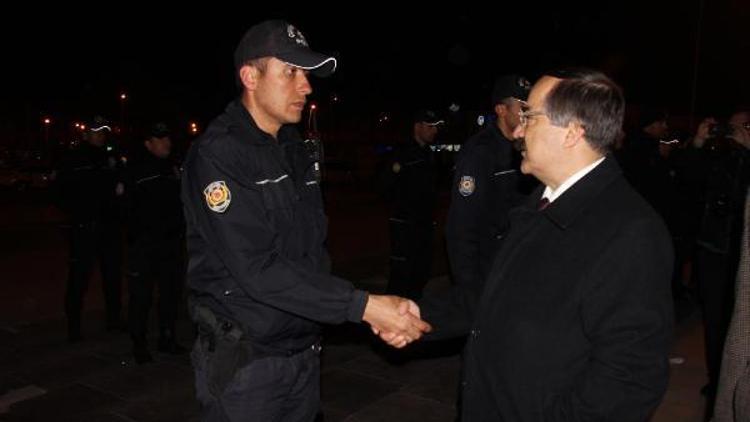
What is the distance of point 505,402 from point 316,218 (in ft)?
4.38

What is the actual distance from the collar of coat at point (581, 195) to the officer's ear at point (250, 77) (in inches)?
63.3

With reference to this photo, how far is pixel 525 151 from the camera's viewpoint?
2.20 meters

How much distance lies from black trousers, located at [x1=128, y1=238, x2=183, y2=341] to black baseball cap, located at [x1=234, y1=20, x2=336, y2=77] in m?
3.52

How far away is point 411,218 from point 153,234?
9.31 feet

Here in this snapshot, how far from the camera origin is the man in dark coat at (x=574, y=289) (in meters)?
1.77

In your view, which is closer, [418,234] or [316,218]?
[316,218]

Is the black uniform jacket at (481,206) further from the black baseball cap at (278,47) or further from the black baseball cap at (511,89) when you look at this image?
the black baseball cap at (278,47)

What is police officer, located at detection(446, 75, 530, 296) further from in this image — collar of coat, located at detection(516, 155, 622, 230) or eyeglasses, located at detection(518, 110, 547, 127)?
collar of coat, located at detection(516, 155, 622, 230)

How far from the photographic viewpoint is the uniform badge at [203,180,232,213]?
2.60m

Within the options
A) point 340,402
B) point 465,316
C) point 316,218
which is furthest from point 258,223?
point 340,402

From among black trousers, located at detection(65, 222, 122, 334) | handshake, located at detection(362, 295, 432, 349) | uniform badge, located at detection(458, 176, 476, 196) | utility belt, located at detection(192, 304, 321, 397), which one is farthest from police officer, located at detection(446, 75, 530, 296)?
black trousers, located at detection(65, 222, 122, 334)

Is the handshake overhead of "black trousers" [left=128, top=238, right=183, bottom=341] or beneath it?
overhead

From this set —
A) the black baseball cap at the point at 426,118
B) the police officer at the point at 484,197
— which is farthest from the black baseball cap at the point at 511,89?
the black baseball cap at the point at 426,118

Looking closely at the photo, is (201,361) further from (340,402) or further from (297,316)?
(340,402)
